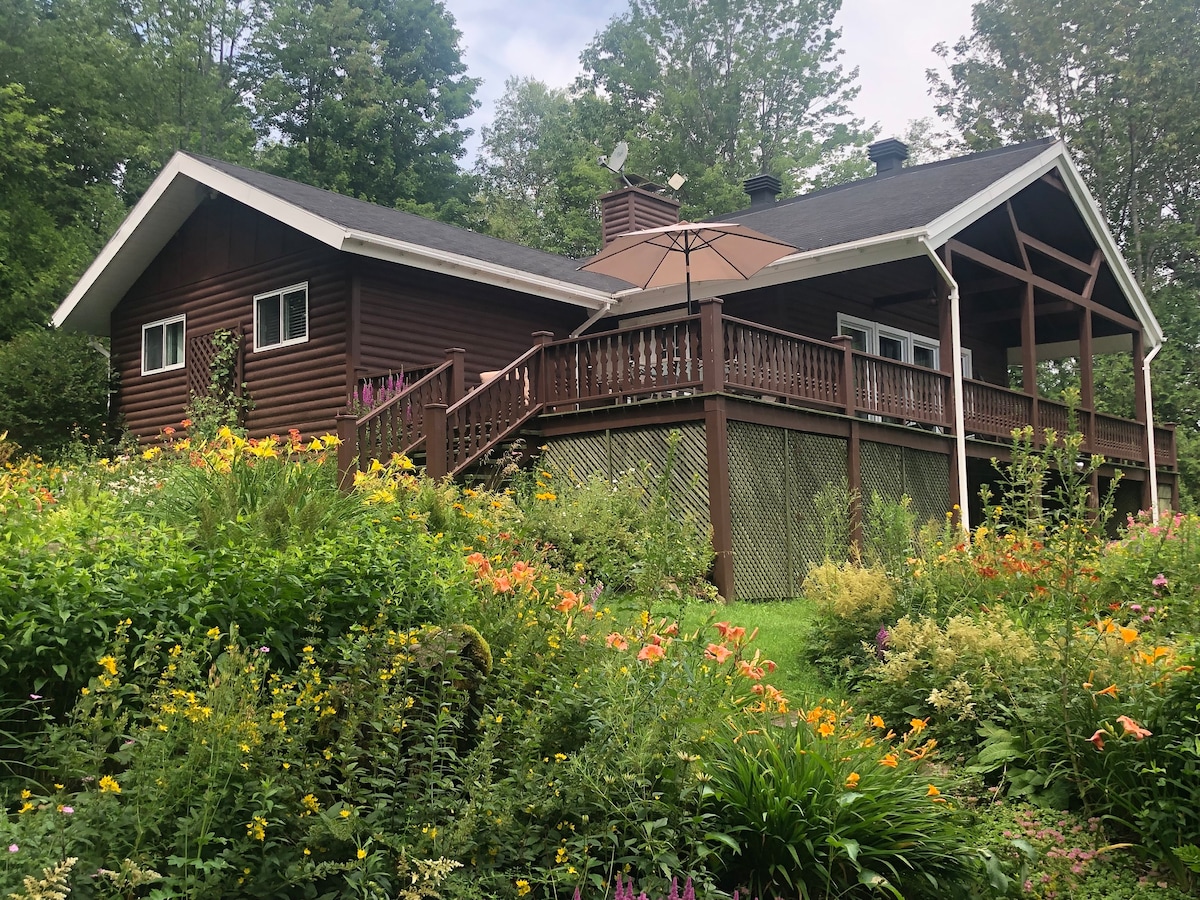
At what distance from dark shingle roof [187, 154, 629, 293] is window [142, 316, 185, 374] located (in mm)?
2938

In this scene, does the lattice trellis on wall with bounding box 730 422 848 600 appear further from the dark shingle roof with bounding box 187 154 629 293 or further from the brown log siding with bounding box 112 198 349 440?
the brown log siding with bounding box 112 198 349 440

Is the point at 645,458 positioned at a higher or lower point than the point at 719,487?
higher

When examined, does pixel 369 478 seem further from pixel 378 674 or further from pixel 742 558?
pixel 742 558

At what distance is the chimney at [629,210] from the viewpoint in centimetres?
2141

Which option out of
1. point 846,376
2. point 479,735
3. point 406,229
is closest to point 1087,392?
point 846,376

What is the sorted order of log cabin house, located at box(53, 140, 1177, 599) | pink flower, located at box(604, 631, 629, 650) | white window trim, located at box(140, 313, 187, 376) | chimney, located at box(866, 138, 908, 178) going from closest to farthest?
pink flower, located at box(604, 631, 629, 650)
log cabin house, located at box(53, 140, 1177, 599)
white window trim, located at box(140, 313, 187, 376)
chimney, located at box(866, 138, 908, 178)

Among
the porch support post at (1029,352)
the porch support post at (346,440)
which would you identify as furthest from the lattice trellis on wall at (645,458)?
the porch support post at (1029,352)

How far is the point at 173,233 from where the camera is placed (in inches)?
719

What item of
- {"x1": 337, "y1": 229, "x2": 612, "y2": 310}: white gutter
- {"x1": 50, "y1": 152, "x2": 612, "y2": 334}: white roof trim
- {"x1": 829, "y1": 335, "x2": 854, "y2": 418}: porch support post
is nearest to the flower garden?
{"x1": 829, "y1": 335, "x2": 854, "y2": 418}: porch support post

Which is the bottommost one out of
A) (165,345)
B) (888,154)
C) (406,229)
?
(165,345)

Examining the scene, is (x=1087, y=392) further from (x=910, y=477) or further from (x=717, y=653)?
(x=717, y=653)

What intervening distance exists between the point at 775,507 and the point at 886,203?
7010mm

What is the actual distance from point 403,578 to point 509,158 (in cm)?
4864

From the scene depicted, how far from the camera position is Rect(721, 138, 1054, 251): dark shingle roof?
582 inches
